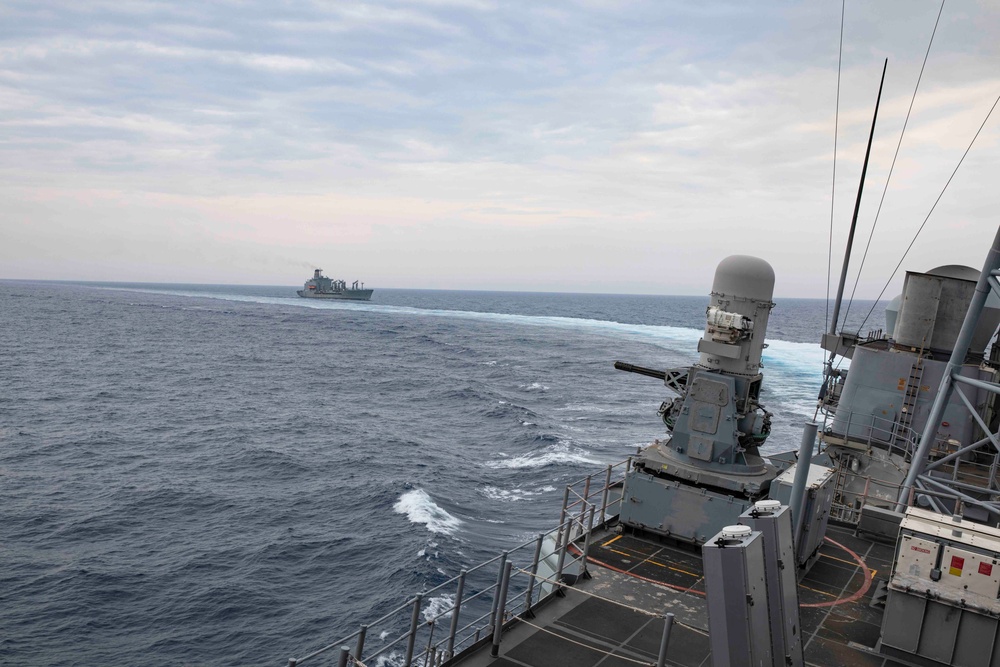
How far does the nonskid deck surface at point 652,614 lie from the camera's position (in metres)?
9.68

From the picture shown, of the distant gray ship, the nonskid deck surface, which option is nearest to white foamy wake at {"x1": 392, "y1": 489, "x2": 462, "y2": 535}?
the nonskid deck surface

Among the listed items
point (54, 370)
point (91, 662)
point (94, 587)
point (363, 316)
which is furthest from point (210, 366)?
point (363, 316)

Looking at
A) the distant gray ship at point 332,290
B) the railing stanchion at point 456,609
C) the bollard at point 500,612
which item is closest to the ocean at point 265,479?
the bollard at point 500,612

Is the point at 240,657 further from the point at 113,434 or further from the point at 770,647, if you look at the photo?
the point at 113,434

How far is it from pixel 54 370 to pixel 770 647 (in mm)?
60933

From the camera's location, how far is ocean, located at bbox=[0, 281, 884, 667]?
1833cm

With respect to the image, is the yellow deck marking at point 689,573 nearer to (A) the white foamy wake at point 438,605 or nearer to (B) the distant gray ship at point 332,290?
(A) the white foamy wake at point 438,605

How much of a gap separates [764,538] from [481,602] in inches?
562

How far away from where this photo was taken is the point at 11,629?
17234 mm

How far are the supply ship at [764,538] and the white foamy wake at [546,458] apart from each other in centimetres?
1044

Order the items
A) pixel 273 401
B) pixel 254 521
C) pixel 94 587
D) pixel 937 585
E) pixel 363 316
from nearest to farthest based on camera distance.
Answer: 1. pixel 937 585
2. pixel 94 587
3. pixel 254 521
4. pixel 273 401
5. pixel 363 316

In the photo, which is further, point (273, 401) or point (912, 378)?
point (273, 401)

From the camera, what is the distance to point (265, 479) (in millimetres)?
29125

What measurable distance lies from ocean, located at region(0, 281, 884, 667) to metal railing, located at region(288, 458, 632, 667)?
1.15 metres
